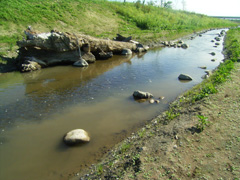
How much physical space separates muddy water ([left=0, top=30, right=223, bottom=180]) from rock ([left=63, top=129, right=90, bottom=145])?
238 mm

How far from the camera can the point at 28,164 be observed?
625 cm

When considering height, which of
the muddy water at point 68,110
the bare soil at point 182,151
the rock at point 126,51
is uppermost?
the bare soil at point 182,151

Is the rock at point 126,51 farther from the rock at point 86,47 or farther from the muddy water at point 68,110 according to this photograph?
the rock at point 86,47

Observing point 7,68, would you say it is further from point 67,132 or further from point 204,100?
point 204,100

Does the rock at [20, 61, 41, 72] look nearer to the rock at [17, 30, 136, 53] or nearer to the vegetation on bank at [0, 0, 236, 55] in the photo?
the rock at [17, 30, 136, 53]

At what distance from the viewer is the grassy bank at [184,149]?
4945 millimetres

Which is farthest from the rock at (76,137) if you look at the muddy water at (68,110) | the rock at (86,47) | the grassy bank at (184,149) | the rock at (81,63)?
the rock at (86,47)

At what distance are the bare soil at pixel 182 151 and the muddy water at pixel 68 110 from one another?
3.09 ft

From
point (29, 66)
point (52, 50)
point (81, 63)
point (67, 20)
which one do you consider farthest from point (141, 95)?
point (67, 20)

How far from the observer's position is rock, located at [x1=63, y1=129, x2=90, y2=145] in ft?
23.4

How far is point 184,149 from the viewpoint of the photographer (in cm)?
573

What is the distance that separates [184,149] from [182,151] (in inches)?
5.2

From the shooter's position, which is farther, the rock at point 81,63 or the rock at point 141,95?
the rock at point 81,63

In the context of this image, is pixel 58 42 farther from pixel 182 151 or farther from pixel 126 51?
pixel 182 151
